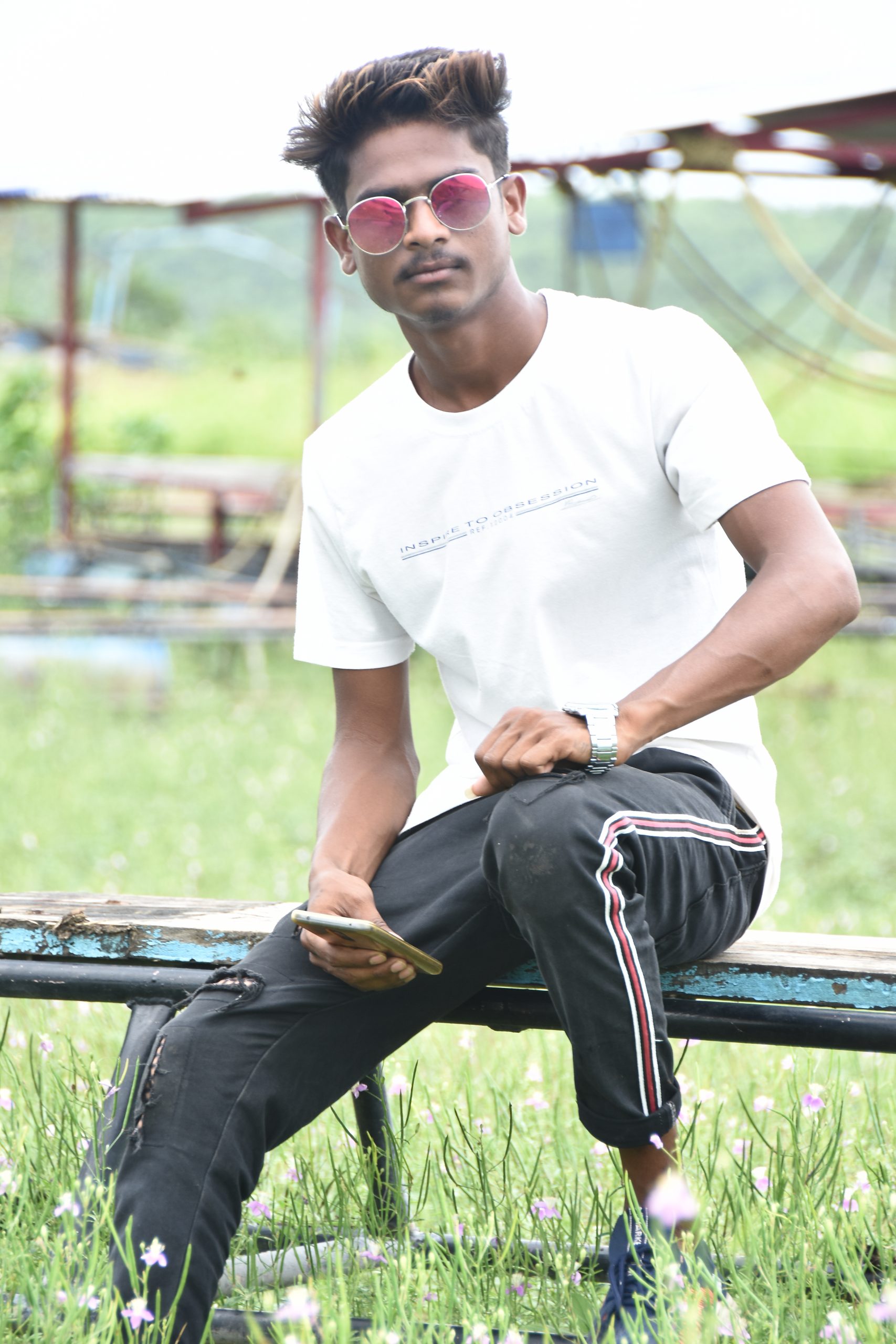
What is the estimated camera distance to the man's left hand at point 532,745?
2.05 meters

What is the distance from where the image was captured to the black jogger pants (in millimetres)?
1910

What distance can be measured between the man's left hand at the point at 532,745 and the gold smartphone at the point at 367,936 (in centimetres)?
27

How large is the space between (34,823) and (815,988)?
414cm

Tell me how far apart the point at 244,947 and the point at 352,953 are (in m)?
0.37

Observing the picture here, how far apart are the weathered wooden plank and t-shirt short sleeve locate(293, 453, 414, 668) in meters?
0.45

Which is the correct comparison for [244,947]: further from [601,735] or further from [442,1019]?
[601,735]

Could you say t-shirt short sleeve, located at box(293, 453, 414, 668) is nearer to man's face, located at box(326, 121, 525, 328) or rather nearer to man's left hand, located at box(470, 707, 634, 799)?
man's face, located at box(326, 121, 525, 328)

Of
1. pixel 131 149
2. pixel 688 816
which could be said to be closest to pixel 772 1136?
pixel 688 816

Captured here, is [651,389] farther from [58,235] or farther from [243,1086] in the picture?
[58,235]

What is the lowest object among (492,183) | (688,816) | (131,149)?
(688,816)

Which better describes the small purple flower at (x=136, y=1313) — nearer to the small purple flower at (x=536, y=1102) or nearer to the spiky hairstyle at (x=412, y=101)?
the small purple flower at (x=536, y=1102)

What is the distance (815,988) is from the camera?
2209 millimetres

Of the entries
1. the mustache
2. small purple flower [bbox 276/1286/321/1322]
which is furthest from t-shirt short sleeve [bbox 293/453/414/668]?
small purple flower [bbox 276/1286/321/1322]

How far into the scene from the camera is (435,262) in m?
2.43
